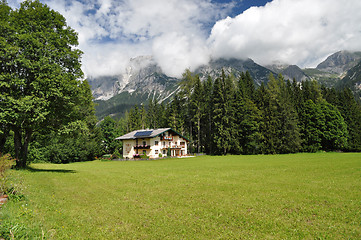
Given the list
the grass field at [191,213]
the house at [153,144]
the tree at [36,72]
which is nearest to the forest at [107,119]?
the tree at [36,72]

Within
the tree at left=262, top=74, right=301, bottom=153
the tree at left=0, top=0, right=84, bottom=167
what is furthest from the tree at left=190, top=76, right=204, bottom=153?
the tree at left=0, top=0, right=84, bottom=167

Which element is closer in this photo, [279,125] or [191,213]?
[191,213]

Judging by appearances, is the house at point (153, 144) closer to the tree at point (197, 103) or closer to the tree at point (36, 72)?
the tree at point (197, 103)

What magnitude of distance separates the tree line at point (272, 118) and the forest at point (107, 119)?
0.23 meters

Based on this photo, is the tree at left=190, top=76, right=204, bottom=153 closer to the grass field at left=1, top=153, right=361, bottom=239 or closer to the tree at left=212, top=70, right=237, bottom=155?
the tree at left=212, top=70, right=237, bottom=155

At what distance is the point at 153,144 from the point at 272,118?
32383mm

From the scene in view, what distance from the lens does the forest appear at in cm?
1892

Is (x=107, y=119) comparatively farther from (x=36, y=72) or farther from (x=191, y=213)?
(x=191, y=213)

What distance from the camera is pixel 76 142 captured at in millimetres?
55125

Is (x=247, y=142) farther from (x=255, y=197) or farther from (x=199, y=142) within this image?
(x=255, y=197)

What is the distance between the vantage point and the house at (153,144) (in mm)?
57812

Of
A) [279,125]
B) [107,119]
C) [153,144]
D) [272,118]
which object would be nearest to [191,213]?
[153,144]

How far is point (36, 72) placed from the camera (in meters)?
19.0

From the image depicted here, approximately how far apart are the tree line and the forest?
23cm
